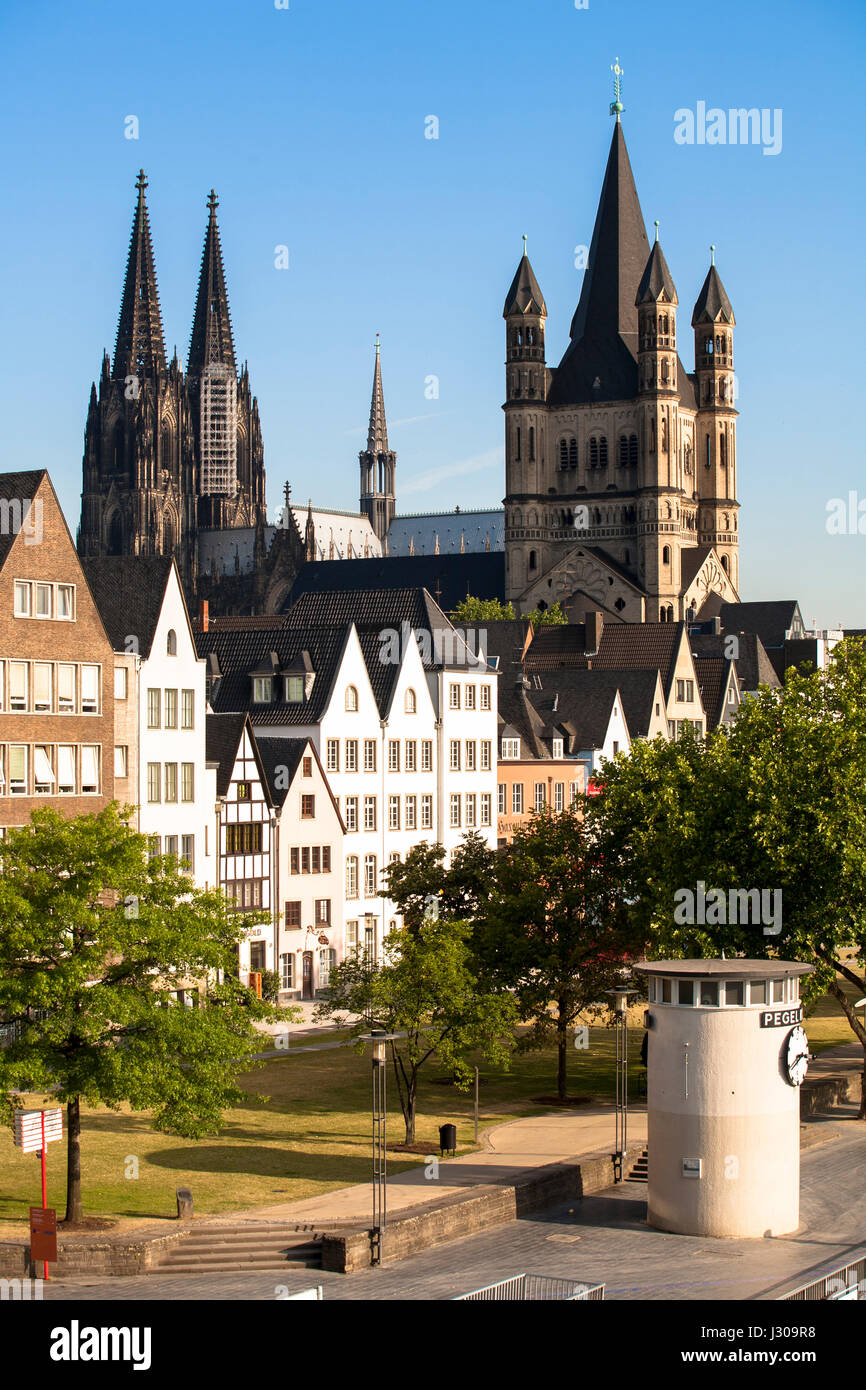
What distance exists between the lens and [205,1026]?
38.2 meters

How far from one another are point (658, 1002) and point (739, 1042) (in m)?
1.81

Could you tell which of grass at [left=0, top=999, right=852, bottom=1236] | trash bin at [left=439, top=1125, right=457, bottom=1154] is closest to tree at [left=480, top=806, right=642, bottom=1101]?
grass at [left=0, top=999, right=852, bottom=1236]

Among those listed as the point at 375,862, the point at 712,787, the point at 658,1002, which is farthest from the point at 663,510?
the point at 658,1002

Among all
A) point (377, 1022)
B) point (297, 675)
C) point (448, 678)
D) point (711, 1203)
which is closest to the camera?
point (711, 1203)

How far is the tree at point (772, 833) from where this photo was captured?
164ft

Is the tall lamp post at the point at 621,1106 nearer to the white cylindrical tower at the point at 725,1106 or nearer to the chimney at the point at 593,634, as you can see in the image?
the white cylindrical tower at the point at 725,1106

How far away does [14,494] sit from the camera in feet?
193

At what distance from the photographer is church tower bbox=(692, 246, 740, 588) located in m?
181

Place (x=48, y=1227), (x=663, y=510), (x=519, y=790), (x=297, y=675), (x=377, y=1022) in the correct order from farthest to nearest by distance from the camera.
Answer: (x=663, y=510) < (x=519, y=790) < (x=297, y=675) < (x=377, y=1022) < (x=48, y=1227)

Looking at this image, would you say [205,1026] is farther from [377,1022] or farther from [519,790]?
[519,790]

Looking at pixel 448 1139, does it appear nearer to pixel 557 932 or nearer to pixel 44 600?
pixel 557 932

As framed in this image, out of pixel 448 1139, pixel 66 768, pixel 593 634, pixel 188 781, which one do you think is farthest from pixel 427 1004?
pixel 593 634

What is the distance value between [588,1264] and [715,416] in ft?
501

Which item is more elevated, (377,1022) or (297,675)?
(297,675)
